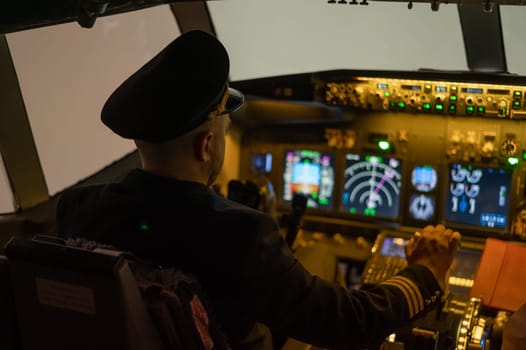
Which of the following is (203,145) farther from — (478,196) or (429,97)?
(478,196)

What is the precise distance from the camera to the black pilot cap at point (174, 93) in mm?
1473

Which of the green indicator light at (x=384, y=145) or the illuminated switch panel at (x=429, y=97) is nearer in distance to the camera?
the illuminated switch panel at (x=429, y=97)

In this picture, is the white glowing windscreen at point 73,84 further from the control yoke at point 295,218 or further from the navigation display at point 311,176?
the control yoke at point 295,218

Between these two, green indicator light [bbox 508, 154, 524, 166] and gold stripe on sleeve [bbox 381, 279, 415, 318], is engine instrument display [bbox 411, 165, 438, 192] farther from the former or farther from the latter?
gold stripe on sleeve [bbox 381, 279, 415, 318]

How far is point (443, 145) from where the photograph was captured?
2836mm

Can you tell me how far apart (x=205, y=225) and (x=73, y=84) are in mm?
1776

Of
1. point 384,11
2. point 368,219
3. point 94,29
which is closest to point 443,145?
point 368,219

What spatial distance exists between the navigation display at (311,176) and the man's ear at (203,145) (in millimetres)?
1567

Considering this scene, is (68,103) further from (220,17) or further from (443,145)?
(443,145)

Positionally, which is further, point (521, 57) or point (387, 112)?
point (521, 57)

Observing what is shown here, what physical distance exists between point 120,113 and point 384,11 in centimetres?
362

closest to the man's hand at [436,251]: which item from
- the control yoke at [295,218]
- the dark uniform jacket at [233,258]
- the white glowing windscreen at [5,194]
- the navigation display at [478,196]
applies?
the dark uniform jacket at [233,258]

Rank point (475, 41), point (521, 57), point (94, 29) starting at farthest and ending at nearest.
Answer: point (521, 57) → point (94, 29) → point (475, 41)

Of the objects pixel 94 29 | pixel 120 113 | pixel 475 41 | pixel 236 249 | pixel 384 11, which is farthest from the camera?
pixel 384 11
